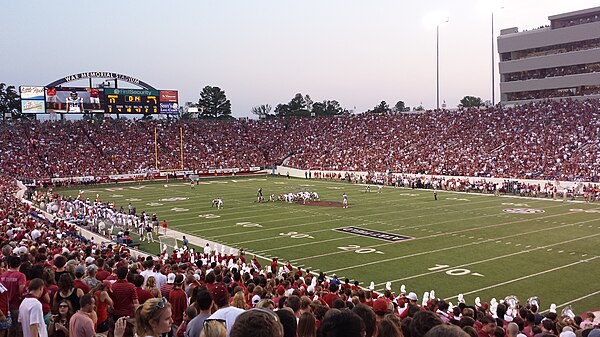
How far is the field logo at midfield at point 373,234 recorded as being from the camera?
65.7 ft

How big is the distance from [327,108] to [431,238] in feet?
314

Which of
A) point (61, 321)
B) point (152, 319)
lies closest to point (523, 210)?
point (61, 321)

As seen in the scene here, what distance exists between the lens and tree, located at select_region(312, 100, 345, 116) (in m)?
112

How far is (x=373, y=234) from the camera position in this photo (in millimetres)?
20828

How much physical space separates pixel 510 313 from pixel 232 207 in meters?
22.4

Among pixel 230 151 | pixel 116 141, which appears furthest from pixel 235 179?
pixel 116 141

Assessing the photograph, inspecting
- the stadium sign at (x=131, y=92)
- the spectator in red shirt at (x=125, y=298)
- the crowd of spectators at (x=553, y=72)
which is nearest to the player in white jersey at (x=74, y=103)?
the stadium sign at (x=131, y=92)

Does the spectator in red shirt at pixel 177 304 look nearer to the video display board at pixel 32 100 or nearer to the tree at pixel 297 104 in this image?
the video display board at pixel 32 100

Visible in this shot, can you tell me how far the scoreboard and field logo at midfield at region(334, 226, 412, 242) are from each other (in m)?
39.9

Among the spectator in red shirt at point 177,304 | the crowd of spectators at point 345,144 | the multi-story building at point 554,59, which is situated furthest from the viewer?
the multi-story building at point 554,59

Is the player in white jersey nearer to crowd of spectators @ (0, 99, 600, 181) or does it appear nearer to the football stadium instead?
the football stadium

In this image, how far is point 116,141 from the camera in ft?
182

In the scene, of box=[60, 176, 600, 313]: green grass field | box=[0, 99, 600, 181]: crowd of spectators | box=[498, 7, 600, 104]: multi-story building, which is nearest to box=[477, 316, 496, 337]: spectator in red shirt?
box=[60, 176, 600, 313]: green grass field

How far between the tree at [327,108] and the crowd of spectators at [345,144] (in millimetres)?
43529
